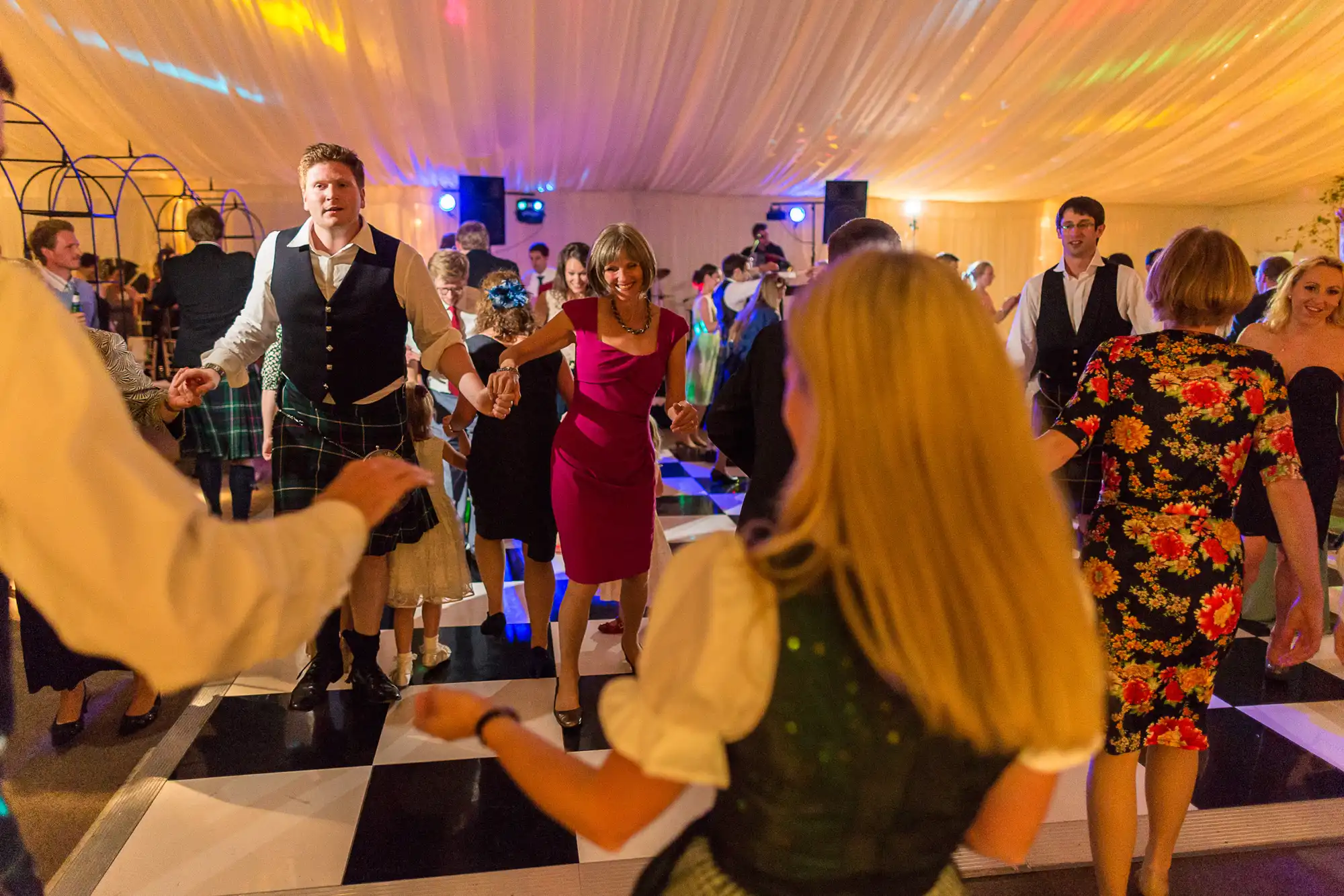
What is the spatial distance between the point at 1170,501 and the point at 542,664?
6.17 feet

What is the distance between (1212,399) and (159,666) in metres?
1.69

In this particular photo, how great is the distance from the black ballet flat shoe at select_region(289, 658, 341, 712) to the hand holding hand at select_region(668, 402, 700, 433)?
1295 millimetres

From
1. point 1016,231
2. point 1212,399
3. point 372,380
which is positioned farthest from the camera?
point 1016,231

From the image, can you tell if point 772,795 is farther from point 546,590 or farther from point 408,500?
point 546,590

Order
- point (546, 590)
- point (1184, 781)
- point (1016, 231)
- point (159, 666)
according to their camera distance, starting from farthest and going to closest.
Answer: point (1016, 231) < point (546, 590) < point (1184, 781) < point (159, 666)

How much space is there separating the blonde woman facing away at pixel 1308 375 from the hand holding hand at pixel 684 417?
1848 mm

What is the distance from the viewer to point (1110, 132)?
7562 mm

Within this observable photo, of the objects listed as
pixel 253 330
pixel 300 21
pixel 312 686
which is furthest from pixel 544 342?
pixel 300 21

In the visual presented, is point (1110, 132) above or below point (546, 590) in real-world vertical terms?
above

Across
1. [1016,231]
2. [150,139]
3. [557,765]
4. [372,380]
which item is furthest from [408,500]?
[1016,231]

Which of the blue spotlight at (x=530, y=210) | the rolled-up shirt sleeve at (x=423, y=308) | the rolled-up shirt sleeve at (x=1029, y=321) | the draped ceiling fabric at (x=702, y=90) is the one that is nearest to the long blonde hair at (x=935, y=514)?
the rolled-up shirt sleeve at (x=423, y=308)

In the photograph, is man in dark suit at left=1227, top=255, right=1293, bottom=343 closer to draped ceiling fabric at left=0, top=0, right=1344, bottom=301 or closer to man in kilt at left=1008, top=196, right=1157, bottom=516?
man in kilt at left=1008, top=196, right=1157, bottom=516

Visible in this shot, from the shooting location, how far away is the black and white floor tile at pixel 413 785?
5.82 ft

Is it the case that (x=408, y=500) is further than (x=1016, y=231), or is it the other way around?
(x=1016, y=231)
